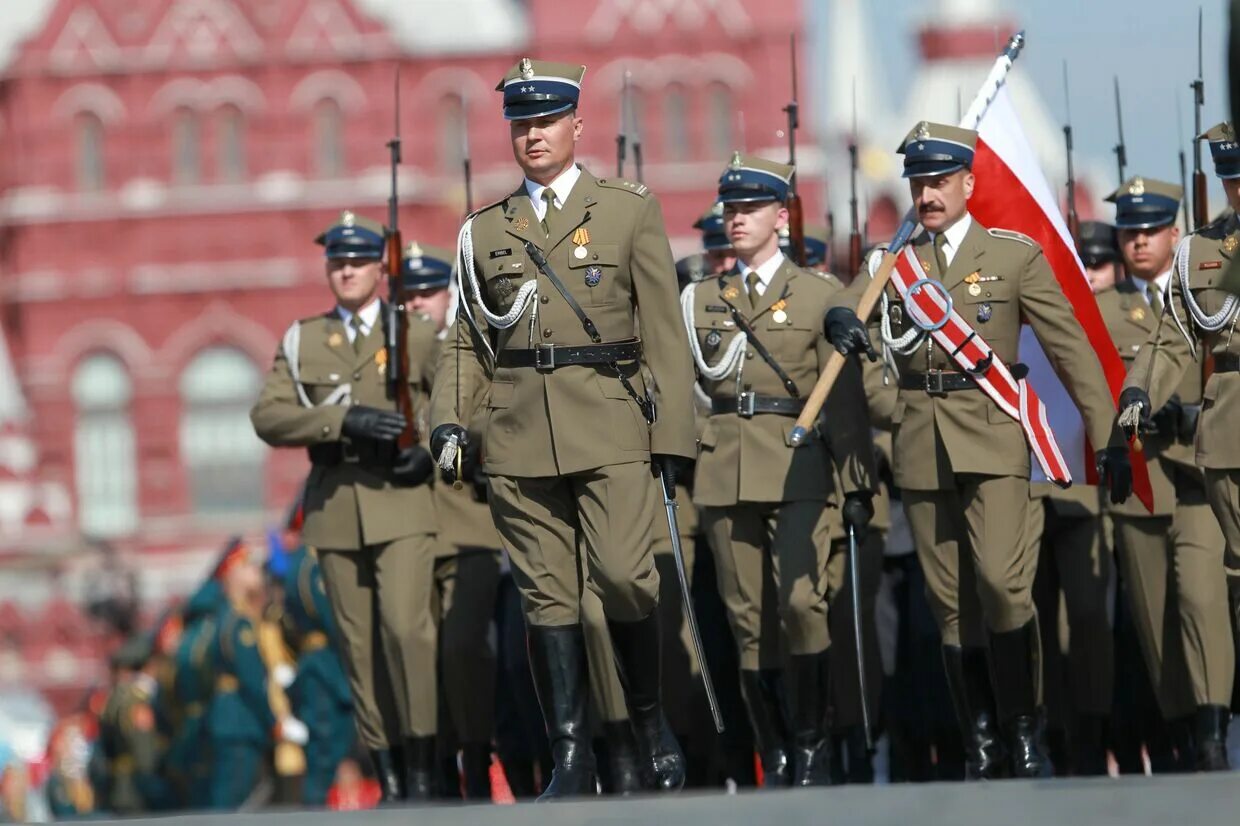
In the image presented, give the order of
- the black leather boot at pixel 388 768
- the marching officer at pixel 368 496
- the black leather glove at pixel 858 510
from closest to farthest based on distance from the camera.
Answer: the black leather glove at pixel 858 510, the marching officer at pixel 368 496, the black leather boot at pixel 388 768

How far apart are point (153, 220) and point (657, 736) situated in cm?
3326

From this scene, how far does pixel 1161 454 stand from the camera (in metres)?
9.98

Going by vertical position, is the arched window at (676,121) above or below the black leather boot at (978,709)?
above

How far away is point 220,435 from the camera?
40.4 m

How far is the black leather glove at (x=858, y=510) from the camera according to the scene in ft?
31.2

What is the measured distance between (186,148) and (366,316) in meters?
30.8

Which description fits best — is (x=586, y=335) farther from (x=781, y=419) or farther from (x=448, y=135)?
(x=448, y=135)

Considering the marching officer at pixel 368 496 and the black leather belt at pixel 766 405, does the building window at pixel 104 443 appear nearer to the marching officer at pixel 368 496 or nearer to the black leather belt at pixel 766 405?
the marching officer at pixel 368 496

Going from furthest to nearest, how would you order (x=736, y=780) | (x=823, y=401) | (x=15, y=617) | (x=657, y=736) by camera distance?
(x=15, y=617), (x=736, y=780), (x=823, y=401), (x=657, y=736)

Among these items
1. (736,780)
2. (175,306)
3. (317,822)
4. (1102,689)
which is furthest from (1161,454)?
(175,306)

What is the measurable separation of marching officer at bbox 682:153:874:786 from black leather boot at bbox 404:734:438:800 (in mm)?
1204

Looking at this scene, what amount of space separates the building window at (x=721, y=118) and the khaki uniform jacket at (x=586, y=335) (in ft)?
104

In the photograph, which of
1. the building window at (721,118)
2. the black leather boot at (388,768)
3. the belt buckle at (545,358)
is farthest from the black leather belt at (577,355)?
the building window at (721,118)

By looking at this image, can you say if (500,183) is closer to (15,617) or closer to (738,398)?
(15,617)
